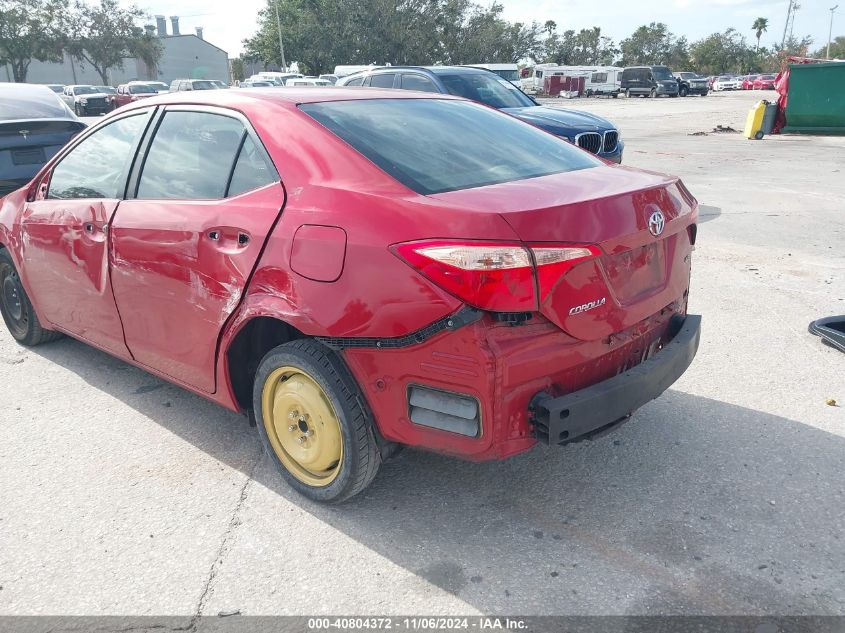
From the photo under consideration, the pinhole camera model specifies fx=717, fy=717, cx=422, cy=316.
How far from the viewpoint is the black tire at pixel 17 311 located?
4.90 meters

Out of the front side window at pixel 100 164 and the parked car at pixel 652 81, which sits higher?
the parked car at pixel 652 81

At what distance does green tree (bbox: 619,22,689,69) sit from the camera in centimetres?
9894

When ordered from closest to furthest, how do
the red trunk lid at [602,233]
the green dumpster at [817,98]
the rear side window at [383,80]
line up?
1. the red trunk lid at [602,233]
2. the rear side window at [383,80]
3. the green dumpster at [817,98]

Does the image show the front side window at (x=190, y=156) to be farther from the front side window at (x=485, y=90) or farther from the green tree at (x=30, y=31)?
the green tree at (x=30, y=31)

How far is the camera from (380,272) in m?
2.49

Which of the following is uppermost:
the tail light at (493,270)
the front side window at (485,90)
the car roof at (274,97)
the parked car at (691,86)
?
the parked car at (691,86)

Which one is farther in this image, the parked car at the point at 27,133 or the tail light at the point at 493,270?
the parked car at the point at 27,133

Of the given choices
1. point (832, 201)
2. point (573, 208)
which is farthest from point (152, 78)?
point (573, 208)

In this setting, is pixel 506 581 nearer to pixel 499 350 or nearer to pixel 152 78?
pixel 499 350

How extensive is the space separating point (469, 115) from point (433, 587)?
7.33 ft

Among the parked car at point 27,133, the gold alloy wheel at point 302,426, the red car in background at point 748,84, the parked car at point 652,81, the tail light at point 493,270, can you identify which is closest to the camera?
the tail light at point 493,270

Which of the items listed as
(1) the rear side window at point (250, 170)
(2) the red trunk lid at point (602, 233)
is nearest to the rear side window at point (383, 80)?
(1) the rear side window at point (250, 170)

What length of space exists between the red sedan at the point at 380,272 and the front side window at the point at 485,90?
21.9 feet

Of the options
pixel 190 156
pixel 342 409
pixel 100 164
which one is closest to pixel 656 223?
pixel 342 409
